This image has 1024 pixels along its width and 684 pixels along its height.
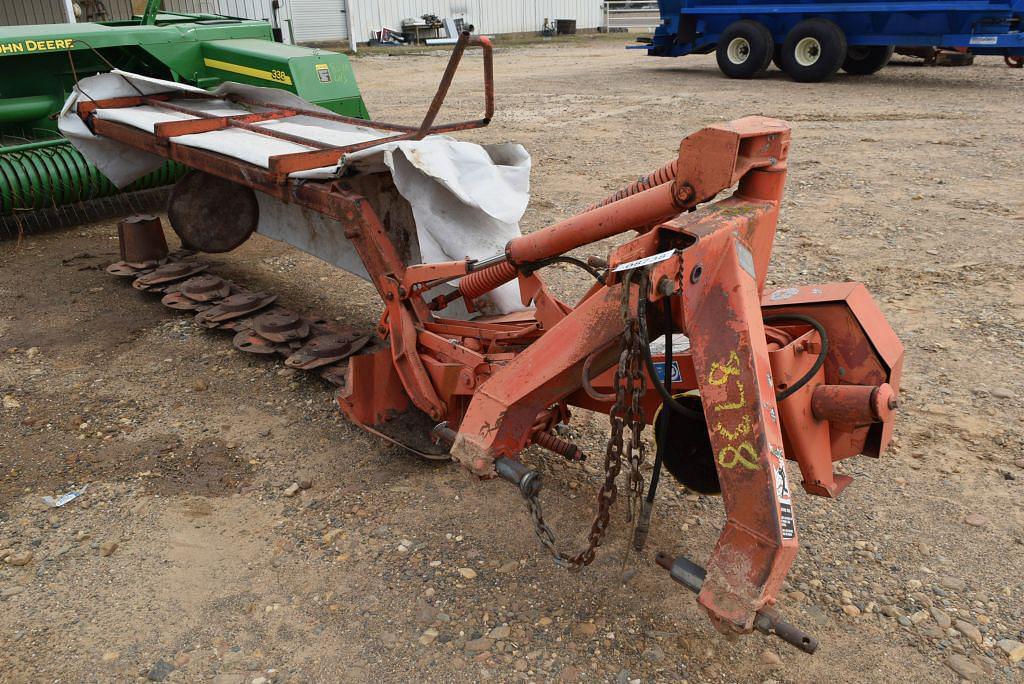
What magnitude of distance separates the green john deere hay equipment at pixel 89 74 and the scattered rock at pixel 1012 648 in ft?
15.2

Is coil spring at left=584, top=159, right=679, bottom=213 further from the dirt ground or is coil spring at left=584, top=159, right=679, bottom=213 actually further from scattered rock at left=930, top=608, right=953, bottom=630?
scattered rock at left=930, top=608, right=953, bottom=630

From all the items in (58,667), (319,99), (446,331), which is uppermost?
(319,99)

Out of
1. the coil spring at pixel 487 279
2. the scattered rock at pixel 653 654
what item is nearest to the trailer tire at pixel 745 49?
the coil spring at pixel 487 279

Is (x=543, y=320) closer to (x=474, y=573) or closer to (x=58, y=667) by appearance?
(x=474, y=573)

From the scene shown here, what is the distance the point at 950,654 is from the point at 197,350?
3343mm

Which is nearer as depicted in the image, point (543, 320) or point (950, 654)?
point (950, 654)

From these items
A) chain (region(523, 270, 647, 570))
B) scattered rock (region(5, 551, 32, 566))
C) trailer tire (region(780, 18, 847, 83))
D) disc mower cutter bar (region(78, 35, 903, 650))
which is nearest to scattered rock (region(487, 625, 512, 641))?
disc mower cutter bar (region(78, 35, 903, 650))

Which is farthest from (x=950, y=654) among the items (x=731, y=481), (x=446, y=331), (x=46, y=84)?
(x=46, y=84)

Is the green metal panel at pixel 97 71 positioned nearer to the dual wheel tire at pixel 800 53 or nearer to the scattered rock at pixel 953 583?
the scattered rock at pixel 953 583

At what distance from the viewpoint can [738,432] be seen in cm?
181

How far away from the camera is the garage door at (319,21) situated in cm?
1758

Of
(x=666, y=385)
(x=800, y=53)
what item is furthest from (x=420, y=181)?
(x=800, y=53)

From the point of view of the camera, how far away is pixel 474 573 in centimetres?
260

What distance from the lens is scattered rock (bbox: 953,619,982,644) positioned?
231 cm
